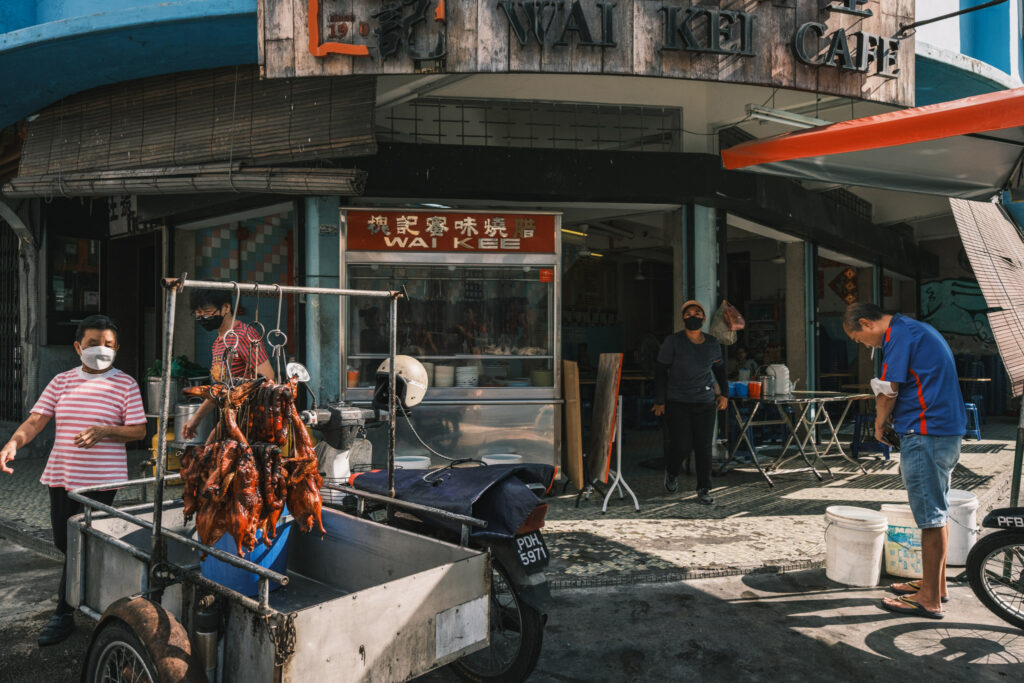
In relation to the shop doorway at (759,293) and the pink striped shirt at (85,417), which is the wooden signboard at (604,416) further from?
the shop doorway at (759,293)

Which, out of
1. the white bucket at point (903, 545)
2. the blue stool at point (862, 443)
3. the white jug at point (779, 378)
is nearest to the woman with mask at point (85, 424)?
the white bucket at point (903, 545)

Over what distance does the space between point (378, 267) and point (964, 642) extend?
5.74m

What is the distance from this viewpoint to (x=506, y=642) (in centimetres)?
356

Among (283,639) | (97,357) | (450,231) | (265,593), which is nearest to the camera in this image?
(283,639)

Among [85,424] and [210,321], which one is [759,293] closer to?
[210,321]

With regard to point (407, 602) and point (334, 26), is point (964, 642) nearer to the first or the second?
point (407, 602)

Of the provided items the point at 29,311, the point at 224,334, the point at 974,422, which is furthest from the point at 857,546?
the point at 29,311

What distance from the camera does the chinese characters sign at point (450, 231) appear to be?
7.20 meters

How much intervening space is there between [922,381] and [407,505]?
3.14 meters

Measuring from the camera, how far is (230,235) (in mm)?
9234

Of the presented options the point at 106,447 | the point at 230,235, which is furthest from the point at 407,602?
the point at 230,235

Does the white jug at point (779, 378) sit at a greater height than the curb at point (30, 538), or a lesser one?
greater

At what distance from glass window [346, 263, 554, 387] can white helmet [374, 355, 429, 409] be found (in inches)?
103

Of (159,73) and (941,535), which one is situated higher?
(159,73)
